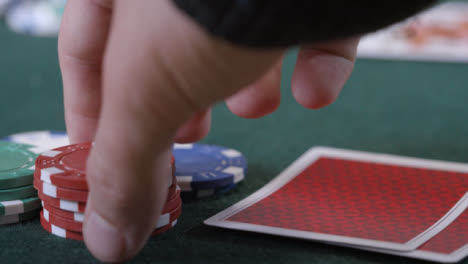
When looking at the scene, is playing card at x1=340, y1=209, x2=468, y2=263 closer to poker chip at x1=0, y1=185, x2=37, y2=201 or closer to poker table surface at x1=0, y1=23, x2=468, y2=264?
poker table surface at x1=0, y1=23, x2=468, y2=264

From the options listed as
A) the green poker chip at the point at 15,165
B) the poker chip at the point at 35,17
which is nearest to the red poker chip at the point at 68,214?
the green poker chip at the point at 15,165

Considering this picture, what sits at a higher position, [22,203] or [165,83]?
[165,83]

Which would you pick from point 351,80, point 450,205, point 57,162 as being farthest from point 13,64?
point 450,205

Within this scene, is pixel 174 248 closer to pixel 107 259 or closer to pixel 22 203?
pixel 107 259

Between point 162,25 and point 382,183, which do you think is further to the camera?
point 382,183

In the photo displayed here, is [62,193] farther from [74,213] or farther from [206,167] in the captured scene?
[206,167]

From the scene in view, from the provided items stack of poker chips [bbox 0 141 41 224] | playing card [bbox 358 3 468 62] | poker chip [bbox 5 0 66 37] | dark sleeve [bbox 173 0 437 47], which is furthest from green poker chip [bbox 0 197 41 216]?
poker chip [bbox 5 0 66 37]
